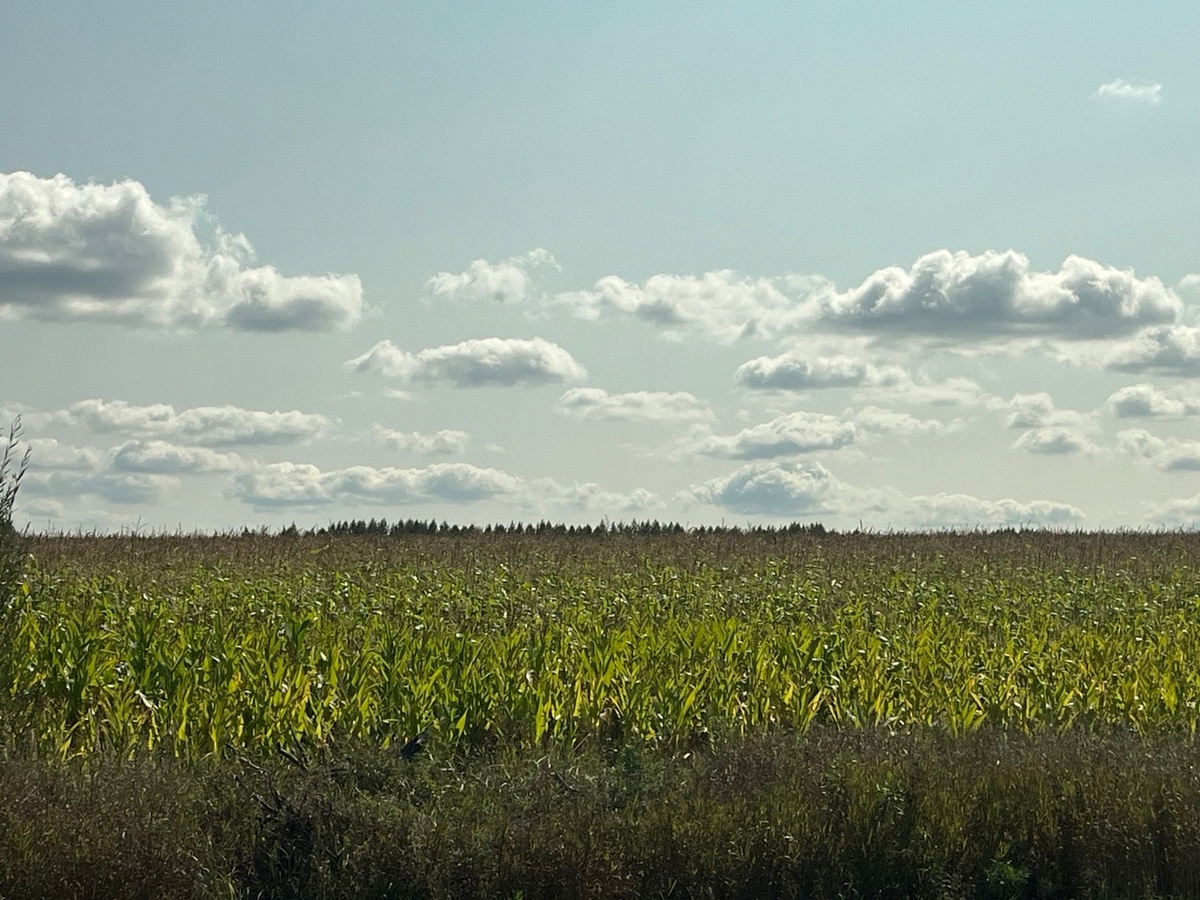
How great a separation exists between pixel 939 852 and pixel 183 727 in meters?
6.53

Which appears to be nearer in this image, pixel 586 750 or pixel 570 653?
pixel 586 750

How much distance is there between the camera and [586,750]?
1115 cm

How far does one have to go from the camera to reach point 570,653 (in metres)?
14.8

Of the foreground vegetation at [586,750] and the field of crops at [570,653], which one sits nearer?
the foreground vegetation at [586,750]

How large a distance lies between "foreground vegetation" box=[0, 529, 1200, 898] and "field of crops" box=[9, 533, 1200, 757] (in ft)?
0.20

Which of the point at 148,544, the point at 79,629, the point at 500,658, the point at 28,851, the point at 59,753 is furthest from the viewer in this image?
the point at 148,544

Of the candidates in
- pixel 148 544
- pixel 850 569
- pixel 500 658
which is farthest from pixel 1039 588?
pixel 148 544

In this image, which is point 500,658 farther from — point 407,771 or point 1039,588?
point 1039,588

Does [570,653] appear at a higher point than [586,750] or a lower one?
higher

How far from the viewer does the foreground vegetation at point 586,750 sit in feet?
26.2

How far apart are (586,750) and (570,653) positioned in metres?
3.65

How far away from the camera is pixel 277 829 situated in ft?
26.5

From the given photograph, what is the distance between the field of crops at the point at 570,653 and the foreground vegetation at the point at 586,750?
60 mm

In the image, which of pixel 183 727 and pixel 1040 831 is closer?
pixel 1040 831
